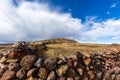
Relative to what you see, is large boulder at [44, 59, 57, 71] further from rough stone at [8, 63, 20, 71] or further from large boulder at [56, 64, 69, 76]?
rough stone at [8, 63, 20, 71]

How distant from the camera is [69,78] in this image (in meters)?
12.0

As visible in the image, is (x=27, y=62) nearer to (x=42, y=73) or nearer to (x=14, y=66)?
(x=14, y=66)

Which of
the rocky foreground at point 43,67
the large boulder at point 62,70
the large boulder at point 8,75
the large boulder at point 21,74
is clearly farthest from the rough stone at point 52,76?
the large boulder at point 8,75

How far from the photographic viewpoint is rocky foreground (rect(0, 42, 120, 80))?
36.7ft

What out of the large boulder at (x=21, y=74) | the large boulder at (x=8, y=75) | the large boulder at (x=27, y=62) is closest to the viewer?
the large boulder at (x=8, y=75)

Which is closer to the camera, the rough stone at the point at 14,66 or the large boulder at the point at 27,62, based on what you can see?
the rough stone at the point at 14,66

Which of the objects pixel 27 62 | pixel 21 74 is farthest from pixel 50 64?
pixel 21 74

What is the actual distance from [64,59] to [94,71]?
265cm

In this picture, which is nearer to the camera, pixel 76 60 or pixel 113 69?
pixel 76 60

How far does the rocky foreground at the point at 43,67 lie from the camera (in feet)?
36.7

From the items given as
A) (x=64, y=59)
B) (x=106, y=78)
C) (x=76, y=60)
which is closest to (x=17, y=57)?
(x=64, y=59)

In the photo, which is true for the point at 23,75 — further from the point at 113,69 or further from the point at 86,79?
the point at 113,69

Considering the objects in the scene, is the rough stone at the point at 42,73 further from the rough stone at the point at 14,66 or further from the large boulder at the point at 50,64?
the rough stone at the point at 14,66

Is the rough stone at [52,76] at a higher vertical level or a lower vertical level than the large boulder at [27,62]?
lower
